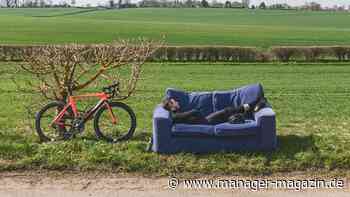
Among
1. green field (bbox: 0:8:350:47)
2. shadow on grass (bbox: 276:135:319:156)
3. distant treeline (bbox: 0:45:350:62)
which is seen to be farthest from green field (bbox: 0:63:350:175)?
green field (bbox: 0:8:350:47)

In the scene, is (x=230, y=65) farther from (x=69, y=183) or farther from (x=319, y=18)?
(x=319, y=18)

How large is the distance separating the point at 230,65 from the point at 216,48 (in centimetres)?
302

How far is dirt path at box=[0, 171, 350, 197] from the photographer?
568 centimetres

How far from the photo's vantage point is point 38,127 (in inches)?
319

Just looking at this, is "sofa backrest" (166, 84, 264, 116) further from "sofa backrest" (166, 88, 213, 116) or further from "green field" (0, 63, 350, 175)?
"green field" (0, 63, 350, 175)

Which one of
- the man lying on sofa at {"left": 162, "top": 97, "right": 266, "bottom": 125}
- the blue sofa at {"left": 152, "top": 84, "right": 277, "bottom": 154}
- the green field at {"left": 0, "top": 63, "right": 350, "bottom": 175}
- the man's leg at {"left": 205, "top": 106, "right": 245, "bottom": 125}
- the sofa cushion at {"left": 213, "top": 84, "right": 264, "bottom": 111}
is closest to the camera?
the green field at {"left": 0, "top": 63, "right": 350, "bottom": 175}

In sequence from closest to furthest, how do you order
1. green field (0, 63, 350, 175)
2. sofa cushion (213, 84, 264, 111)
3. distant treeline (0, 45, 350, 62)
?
green field (0, 63, 350, 175) → sofa cushion (213, 84, 264, 111) → distant treeline (0, 45, 350, 62)

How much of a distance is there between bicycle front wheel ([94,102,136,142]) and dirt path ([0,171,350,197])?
1.69 metres

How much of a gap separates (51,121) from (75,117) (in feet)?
1.37

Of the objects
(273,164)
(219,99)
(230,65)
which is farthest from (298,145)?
(230,65)

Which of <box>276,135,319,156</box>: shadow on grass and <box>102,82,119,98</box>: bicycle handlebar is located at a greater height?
<box>102,82,119,98</box>: bicycle handlebar

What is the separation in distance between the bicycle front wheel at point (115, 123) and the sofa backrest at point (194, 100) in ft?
2.63

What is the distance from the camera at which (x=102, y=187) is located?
5.94m

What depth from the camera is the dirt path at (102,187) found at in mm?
5684
